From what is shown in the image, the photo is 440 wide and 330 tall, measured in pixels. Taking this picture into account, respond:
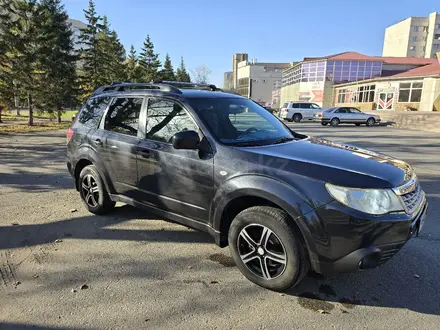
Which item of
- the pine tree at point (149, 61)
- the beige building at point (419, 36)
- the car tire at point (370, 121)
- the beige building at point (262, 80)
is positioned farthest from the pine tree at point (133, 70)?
the beige building at point (419, 36)

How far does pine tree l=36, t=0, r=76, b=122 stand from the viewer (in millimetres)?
22703

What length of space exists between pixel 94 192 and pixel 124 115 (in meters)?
1.28

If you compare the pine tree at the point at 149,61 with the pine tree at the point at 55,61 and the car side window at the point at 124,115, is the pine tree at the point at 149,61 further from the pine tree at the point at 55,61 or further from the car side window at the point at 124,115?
the car side window at the point at 124,115

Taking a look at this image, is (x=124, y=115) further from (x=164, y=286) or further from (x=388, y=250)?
(x=388, y=250)

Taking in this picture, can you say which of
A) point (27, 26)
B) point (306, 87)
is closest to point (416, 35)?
point (306, 87)

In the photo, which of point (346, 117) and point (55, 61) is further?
point (346, 117)

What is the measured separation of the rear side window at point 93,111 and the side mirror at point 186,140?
2.07 metres

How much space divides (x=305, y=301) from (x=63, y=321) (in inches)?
79.6

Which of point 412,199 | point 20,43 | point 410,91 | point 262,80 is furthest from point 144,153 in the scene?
point 262,80

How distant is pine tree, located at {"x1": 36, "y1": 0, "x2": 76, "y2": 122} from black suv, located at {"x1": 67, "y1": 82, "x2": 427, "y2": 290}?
860 inches

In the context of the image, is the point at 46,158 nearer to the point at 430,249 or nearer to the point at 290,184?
the point at 290,184

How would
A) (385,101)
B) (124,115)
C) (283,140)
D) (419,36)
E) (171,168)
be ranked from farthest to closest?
1. (419,36)
2. (385,101)
3. (124,115)
4. (283,140)
5. (171,168)

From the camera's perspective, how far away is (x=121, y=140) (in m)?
4.27

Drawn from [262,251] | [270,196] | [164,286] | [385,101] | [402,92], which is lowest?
[164,286]
